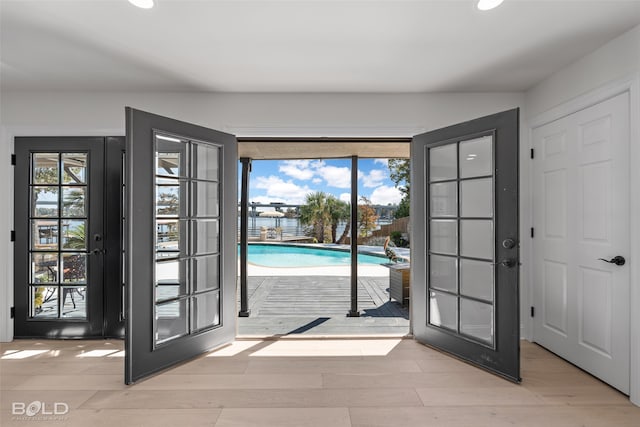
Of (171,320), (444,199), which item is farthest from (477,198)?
(171,320)

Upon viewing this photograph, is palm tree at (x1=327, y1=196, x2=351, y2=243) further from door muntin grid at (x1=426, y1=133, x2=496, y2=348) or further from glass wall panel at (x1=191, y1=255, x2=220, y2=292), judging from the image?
glass wall panel at (x1=191, y1=255, x2=220, y2=292)

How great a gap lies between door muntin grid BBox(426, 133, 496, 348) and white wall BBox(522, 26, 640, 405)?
78 centimetres

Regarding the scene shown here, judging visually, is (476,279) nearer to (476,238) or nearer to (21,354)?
(476,238)

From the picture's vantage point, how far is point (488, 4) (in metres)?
1.89

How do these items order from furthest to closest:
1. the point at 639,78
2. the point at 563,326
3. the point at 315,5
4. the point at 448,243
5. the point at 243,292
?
the point at 243,292 < the point at 448,243 < the point at 563,326 < the point at 639,78 < the point at 315,5

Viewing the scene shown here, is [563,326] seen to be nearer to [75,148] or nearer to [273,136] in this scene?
[273,136]

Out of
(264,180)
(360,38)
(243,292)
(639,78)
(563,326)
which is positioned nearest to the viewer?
(639,78)

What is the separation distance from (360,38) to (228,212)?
73.1 inches

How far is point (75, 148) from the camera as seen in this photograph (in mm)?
3193

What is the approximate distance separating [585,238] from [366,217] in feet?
22.4

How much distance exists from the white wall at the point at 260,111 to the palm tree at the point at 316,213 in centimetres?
640

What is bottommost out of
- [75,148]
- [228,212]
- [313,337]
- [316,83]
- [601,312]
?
[313,337]

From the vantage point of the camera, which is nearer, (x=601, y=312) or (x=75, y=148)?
(x=601, y=312)

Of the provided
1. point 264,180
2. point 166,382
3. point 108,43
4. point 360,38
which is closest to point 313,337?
point 166,382
